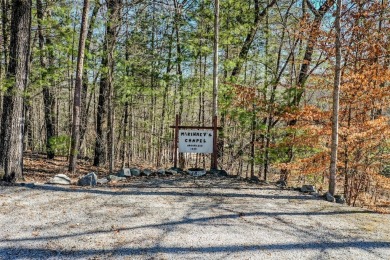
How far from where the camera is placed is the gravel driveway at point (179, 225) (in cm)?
370

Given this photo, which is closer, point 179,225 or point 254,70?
point 179,225

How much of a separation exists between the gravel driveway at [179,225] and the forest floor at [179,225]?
0.04 ft

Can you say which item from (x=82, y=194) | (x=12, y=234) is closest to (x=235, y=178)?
(x=82, y=194)

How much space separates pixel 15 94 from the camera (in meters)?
6.50

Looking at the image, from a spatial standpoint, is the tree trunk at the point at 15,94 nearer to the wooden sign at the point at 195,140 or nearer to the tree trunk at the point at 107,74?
the tree trunk at the point at 107,74

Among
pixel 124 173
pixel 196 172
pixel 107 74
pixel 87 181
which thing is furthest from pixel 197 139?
pixel 107 74

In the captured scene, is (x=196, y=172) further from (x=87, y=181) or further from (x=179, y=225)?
(x=179, y=225)

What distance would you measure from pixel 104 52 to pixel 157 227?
22.7 ft

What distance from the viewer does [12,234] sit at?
3.93 m

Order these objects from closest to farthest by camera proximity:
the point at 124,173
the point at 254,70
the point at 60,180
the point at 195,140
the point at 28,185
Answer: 1. the point at 28,185
2. the point at 60,180
3. the point at 124,173
4. the point at 195,140
5. the point at 254,70

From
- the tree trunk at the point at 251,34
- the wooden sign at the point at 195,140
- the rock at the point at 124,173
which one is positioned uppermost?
the tree trunk at the point at 251,34

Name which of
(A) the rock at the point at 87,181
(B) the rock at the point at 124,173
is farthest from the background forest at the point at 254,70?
(B) the rock at the point at 124,173

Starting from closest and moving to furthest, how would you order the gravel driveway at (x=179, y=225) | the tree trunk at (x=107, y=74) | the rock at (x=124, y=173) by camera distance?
1. the gravel driveway at (x=179, y=225)
2. the rock at (x=124, y=173)
3. the tree trunk at (x=107, y=74)

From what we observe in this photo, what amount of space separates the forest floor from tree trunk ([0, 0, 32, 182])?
2.29 ft
